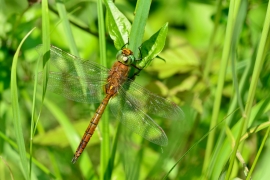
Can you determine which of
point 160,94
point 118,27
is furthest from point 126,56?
point 160,94

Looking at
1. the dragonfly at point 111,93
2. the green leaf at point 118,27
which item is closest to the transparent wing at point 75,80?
the dragonfly at point 111,93

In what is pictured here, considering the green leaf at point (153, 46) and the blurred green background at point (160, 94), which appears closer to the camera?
the green leaf at point (153, 46)

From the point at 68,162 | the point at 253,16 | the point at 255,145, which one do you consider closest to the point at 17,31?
the point at 68,162

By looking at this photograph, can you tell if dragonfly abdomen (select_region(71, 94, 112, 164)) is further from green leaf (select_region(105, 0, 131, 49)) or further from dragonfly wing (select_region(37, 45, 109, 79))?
green leaf (select_region(105, 0, 131, 49))

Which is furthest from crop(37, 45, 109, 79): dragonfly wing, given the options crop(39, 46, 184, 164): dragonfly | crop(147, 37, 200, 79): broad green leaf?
crop(147, 37, 200, 79): broad green leaf

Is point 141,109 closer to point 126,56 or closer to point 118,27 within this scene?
point 126,56

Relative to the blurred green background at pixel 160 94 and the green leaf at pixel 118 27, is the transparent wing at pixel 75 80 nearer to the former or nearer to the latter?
the blurred green background at pixel 160 94
